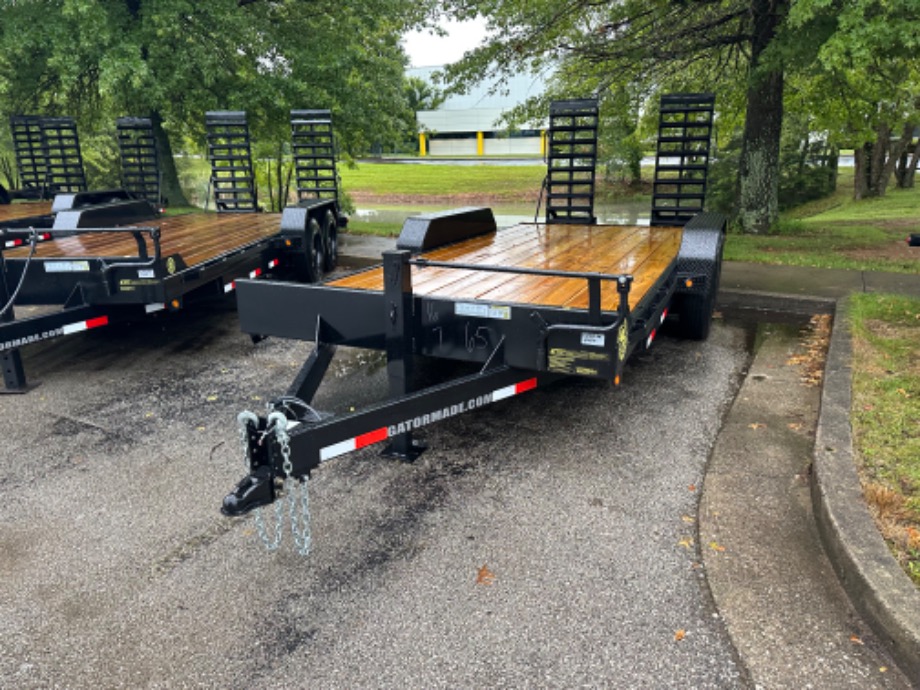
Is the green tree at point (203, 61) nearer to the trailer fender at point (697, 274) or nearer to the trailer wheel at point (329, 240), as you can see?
the trailer wheel at point (329, 240)

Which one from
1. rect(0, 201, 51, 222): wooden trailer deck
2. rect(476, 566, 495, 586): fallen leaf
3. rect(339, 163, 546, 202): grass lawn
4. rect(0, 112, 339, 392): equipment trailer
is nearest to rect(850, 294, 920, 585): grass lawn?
rect(476, 566, 495, 586): fallen leaf

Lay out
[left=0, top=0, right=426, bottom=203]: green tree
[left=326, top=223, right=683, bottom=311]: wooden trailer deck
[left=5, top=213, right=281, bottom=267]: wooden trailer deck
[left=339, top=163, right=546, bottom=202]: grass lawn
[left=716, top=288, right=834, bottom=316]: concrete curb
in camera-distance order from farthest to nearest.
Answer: [left=339, top=163, right=546, bottom=202]: grass lawn
[left=0, top=0, right=426, bottom=203]: green tree
[left=716, top=288, right=834, bottom=316]: concrete curb
[left=5, top=213, right=281, bottom=267]: wooden trailer deck
[left=326, top=223, right=683, bottom=311]: wooden trailer deck

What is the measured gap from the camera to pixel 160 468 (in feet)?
12.9

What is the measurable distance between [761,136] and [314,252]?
770 cm

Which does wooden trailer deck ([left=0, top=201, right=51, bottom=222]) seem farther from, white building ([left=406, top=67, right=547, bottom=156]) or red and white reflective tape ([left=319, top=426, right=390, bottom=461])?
white building ([left=406, top=67, right=547, bottom=156])

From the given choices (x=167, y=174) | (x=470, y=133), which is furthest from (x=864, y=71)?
(x=470, y=133)

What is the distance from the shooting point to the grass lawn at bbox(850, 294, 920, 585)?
301cm

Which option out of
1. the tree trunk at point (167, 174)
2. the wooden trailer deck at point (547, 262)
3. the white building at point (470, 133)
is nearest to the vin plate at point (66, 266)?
the wooden trailer deck at point (547, 262)

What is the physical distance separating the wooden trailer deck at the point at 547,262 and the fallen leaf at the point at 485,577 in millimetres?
1362

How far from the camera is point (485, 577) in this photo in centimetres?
290

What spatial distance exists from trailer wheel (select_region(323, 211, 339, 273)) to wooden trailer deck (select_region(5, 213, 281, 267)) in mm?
591

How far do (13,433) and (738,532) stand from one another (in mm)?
4350

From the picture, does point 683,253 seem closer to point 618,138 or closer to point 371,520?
point 371,520

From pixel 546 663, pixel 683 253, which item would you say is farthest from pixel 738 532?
pixel 683 253
